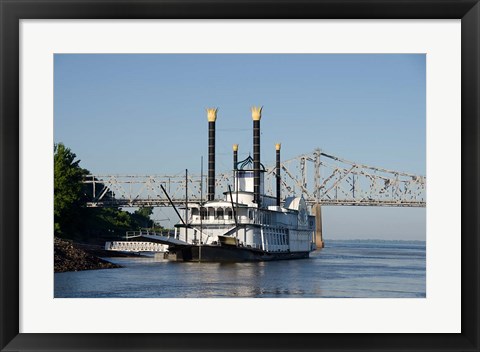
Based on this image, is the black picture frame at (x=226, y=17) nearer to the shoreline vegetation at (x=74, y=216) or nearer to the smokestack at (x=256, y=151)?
the shoreline vegetation at (x=74, y=216)

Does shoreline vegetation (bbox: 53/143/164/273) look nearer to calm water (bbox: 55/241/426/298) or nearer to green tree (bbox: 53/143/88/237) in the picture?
green tree (bbox: 53/143/88/237)

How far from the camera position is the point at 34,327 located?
921cm

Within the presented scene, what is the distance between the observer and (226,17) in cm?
906

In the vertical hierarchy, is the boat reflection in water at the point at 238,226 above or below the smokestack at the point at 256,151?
below

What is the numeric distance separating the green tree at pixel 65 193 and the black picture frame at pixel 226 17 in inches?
1175

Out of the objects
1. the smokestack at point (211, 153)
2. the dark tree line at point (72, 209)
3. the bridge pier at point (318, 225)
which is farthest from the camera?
the bridge pier at point (318, 225)

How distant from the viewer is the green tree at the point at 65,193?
39.8 m

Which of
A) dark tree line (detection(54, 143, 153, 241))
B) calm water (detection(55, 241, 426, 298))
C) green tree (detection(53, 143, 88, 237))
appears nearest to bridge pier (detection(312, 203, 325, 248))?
dark tree line (detection(54, 143, 153, 241))

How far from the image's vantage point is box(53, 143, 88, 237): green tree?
39.8 m

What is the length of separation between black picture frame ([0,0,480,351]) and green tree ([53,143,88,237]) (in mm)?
29839

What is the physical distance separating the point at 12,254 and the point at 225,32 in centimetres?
324

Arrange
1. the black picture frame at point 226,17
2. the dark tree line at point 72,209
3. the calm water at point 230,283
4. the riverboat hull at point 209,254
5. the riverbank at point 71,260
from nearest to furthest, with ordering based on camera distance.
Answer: the black picture frame at point 226,17 < the calm water at point 230,283 < the riverbank at point 71,260 < the riverboat hull at point 209,254 < the dark tree line at point 72,209

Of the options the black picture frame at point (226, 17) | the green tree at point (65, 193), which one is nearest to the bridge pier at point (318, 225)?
the green tree at point (65, 193)

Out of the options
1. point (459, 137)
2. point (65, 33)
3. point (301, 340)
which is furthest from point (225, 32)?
point (301, 340)
